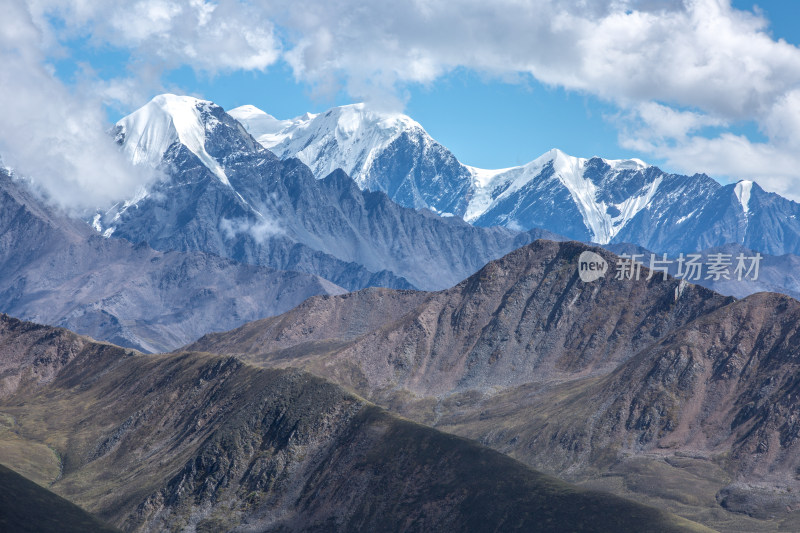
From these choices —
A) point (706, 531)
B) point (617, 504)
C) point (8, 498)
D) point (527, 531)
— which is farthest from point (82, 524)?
point (706, 531)

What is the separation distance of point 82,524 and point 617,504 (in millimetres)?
98503

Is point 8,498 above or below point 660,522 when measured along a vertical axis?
below

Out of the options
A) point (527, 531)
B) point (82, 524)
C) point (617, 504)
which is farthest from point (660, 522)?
point (82, 524)

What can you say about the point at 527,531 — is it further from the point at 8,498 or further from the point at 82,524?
the point at 8,498

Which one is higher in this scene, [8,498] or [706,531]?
[706,531]

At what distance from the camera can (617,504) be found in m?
200

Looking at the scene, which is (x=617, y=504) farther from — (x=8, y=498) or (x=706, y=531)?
(x=8, y=498)

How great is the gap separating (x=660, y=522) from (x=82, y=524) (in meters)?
105

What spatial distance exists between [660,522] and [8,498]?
4572 inches

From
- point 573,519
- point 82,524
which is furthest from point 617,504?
point 82,524

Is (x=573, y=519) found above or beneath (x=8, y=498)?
above

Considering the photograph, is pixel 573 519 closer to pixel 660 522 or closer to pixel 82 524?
pixel 660 522

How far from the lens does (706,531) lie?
641 feet

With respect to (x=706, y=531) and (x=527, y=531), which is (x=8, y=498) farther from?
(x=706, y=531)
